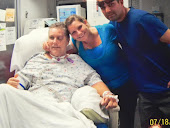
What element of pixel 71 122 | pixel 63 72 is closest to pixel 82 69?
pixel 63 72

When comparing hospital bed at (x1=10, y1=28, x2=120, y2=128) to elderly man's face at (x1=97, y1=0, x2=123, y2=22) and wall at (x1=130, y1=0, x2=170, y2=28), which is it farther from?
wall at (x1=130, y1=0, x2=170, y2=28)

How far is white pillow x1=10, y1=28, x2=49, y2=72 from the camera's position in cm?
176

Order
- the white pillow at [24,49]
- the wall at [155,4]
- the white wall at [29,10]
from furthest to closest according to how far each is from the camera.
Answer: the wall at [155,4] → the white wall at [29,10] → the white pillow at [24,49]

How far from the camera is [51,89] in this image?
4.92 ft

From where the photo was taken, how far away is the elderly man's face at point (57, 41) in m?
1.59

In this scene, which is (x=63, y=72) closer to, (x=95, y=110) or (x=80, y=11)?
(x=95, y=110)

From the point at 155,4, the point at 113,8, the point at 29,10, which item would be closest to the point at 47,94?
the point at 113,8

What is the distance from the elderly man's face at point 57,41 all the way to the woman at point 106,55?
9 cm

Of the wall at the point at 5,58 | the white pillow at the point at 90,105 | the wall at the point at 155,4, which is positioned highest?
the wall at the point at 155,4

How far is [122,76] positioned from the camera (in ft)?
5.16

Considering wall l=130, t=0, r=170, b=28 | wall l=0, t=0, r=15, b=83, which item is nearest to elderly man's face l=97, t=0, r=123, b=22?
wall l=0, t=0, r=15, b=83

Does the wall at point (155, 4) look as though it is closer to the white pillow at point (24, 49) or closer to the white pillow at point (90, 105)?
the white pillow at point (24, 49)

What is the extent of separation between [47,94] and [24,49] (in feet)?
1.74

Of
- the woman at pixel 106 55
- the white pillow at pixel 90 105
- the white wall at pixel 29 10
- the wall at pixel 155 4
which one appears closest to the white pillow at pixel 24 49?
the woman at pixel 106 55
